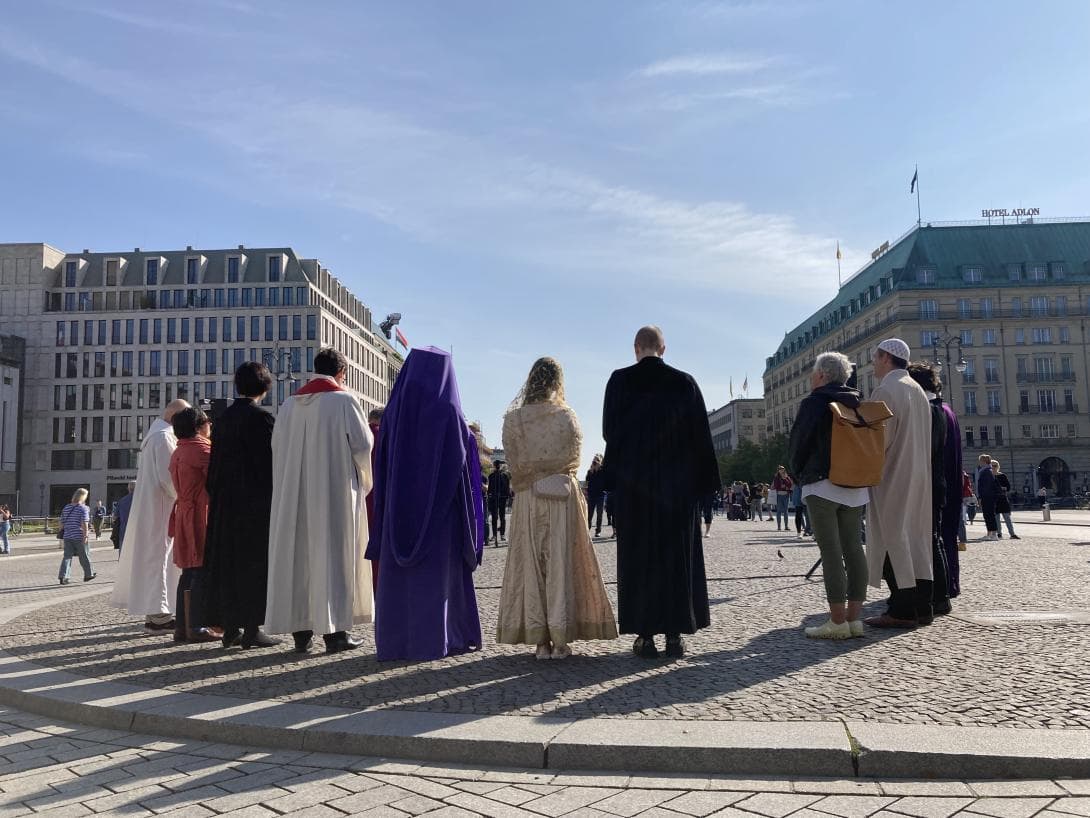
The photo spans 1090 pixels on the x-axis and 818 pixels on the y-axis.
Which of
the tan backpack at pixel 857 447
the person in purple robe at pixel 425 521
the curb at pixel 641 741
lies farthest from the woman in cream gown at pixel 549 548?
the tan backpack at pixel 857 447

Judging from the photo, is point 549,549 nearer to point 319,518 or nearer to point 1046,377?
point 319,518

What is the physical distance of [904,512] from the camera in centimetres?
701

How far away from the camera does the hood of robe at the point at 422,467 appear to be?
6301mm

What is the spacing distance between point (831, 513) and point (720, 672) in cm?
186

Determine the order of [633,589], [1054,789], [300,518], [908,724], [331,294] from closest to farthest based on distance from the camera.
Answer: [1054,789], [908,724], [633,589], [300,518], [331,294]

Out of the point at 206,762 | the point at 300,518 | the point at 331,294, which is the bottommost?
the point at 206,762

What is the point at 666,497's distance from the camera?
20.5 feet

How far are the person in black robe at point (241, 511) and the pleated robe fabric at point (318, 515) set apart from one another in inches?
10.6

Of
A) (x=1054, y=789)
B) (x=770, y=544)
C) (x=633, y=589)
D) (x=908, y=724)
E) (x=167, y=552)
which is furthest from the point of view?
(x=770, y=544)

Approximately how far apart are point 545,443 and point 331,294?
90736 millimetres

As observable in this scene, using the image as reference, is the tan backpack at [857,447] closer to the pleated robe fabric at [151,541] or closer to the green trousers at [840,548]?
the green trousers at [840,548]

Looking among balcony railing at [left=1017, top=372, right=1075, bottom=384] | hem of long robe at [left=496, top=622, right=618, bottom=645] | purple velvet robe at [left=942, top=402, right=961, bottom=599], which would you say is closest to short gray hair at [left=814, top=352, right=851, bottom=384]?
purple velvet robe at [left=942, top=402, right=961, bottom=599]

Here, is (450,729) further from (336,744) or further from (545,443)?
(545,443)

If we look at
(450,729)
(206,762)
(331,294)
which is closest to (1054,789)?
(450,729)
